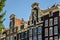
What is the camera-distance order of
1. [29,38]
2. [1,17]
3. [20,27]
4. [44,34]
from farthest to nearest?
[20,27], [29,38], [44,34], [1,17]

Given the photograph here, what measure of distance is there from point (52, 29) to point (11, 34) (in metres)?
14.0

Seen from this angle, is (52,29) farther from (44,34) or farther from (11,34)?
(11,34)

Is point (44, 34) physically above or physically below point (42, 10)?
below

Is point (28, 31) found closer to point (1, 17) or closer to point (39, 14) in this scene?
point (39, 14)

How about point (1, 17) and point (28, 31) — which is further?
point (28, 31)

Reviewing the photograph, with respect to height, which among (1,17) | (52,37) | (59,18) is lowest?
(1,17)

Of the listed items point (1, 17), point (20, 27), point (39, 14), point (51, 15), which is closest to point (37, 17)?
point (39, 14)

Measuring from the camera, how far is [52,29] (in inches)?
1591

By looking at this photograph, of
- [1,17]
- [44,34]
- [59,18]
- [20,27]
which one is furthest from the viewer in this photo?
[20,27]

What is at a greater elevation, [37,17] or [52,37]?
[37,17]

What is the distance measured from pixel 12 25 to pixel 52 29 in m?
13.9

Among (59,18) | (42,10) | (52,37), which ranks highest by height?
(42,10)

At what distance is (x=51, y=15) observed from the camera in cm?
4125

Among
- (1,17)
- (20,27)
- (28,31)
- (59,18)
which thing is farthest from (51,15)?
(1,17)
